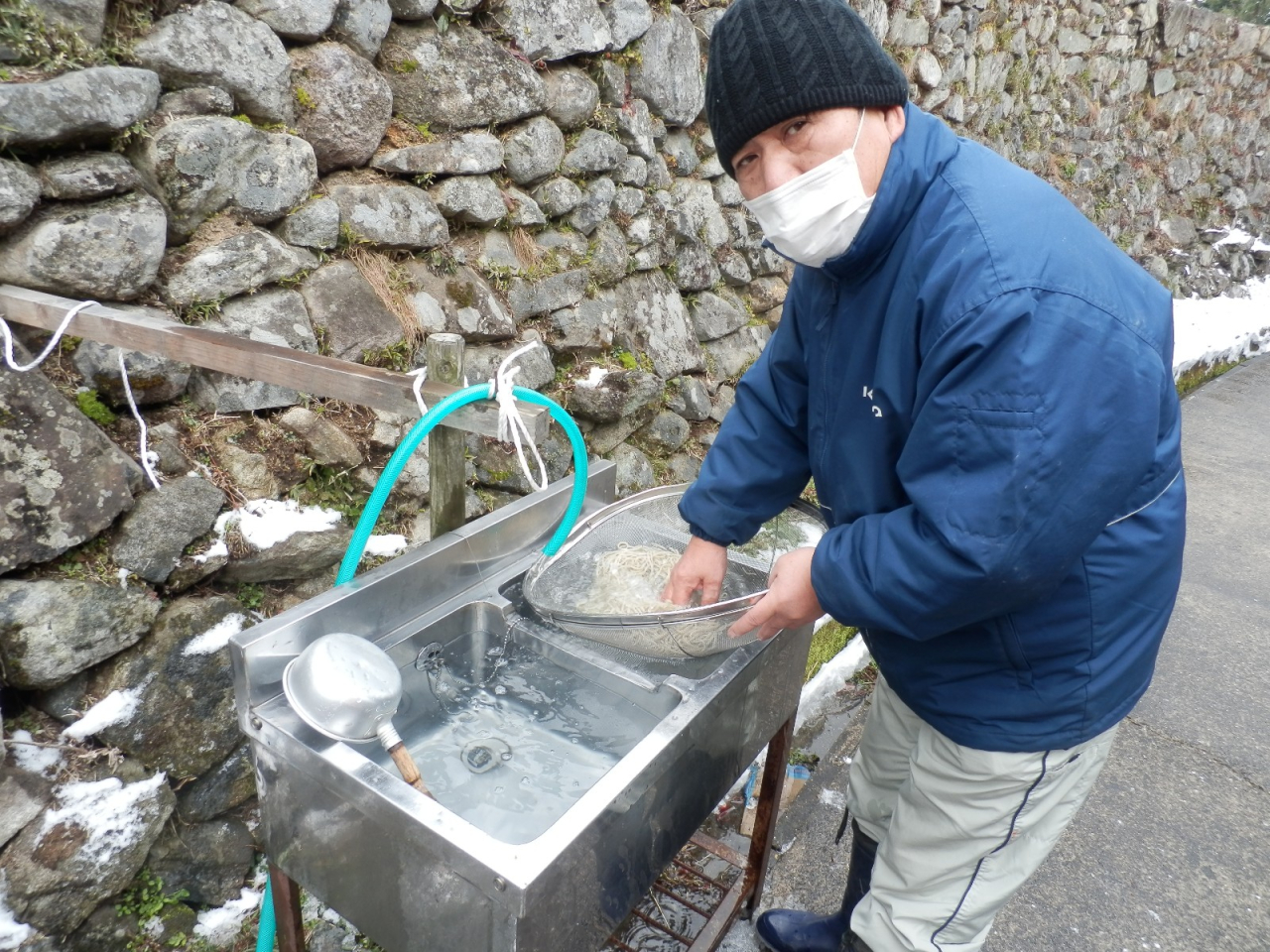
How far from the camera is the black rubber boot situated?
2.37 m

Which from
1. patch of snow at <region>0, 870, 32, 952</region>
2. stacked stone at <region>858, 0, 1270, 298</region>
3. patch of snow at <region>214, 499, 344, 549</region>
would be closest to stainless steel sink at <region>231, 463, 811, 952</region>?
patch of snow at <region>214, 499, 344, 549</region>

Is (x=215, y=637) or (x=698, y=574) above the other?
(x=698, y=574)

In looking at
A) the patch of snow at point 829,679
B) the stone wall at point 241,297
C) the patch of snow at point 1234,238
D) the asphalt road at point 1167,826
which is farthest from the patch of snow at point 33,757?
the patch of snow at point 1234,238

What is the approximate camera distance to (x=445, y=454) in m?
2.03

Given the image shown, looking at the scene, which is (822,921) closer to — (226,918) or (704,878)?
(704,878)

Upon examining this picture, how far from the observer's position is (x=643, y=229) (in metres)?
4.23

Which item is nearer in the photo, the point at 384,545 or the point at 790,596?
the point at 790,596

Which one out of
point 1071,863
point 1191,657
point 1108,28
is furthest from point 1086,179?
point 1071,863

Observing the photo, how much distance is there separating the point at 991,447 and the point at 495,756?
4.06ft

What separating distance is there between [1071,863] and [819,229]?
2.65 meters

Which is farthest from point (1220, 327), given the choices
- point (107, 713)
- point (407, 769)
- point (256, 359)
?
point (107, 713)

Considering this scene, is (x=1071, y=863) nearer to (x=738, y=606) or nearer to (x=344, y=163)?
(x=738, y=606)

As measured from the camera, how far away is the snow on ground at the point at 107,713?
221cm

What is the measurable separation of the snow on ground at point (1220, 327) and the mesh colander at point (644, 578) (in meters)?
7.17
